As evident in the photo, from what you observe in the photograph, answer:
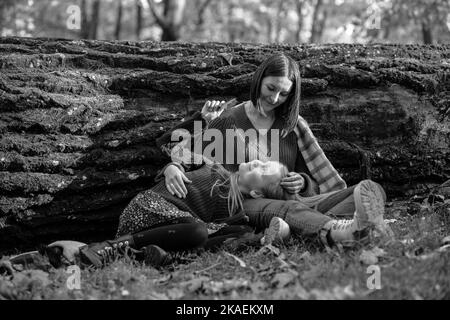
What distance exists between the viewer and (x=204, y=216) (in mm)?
4266

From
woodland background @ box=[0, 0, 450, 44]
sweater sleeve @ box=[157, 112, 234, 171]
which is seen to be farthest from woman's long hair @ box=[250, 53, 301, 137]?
woodland background @ box=[0, 0, 450, 44]

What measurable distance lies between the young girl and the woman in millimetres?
81

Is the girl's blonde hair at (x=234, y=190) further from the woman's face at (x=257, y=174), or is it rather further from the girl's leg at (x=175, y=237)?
the girl's leg at (x=175, y=237)

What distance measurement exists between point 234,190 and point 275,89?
0.74 meters

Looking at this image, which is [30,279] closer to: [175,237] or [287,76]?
[175,237]

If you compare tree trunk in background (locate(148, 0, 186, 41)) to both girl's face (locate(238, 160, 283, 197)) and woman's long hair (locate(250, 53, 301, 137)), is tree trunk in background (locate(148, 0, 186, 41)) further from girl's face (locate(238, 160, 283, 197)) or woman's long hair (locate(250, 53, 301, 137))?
girl's face (locate(238, 160, 283, 197))

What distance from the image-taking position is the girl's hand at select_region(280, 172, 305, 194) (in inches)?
169

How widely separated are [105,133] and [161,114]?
1.48ft

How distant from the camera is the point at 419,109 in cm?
517

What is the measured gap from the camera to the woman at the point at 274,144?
4203 mm

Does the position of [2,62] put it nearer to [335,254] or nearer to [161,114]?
[161,114]

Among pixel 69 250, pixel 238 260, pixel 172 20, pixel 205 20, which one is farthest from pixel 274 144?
pixel 205 20
